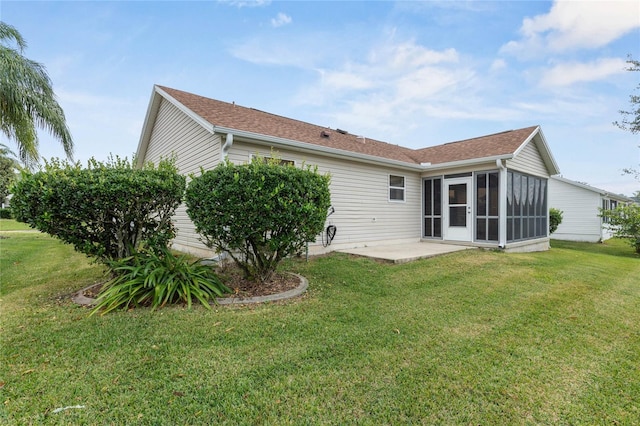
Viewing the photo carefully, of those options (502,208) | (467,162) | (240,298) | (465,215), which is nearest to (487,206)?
(502,208)

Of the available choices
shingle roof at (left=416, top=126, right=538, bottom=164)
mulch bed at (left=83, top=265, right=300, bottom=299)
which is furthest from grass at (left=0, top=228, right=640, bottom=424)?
shingle roof at (left=416, top=126, right=538, bottom=164)

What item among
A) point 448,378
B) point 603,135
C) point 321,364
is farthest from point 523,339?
point 603,135

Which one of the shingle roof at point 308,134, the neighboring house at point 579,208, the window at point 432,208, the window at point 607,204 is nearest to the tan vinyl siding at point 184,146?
the shingle roof at point 308,134

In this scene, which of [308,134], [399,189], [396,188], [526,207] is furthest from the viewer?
[526,207]

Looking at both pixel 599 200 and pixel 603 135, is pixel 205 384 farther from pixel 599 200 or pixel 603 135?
pixel 599 200

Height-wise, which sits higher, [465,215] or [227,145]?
[227,145]

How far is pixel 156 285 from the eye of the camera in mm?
3975

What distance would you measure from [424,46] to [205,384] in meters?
12.1

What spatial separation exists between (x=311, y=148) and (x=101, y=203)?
4574 mm

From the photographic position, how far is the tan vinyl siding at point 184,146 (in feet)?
23.0

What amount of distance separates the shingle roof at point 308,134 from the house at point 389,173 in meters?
0.05

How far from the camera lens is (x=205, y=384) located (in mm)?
2256

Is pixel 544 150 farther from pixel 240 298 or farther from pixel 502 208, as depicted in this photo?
pixel 240 298

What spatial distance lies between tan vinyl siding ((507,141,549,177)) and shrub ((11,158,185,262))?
9665 millimetres
